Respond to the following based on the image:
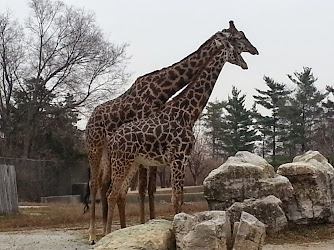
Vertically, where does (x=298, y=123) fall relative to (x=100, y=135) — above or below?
above

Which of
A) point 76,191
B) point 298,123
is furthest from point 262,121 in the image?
point 76,191

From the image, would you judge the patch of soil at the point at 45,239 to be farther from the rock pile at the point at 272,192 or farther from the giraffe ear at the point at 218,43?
the giraffe ear at the point at 218,43

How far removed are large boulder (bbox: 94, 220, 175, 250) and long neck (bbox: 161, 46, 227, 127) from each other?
2.03 m

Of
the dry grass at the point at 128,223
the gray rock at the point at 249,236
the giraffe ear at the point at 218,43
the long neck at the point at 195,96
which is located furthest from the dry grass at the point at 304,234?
the gray rock at the point at 249,236

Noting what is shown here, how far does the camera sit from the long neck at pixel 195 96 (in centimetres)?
816

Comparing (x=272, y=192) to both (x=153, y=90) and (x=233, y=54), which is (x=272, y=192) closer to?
(x=233, y=54)

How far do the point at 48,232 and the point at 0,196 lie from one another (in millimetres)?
4705

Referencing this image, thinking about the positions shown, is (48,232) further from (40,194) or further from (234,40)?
(40,194)

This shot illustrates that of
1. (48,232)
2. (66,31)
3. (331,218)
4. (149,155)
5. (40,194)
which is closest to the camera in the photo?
(149,155)

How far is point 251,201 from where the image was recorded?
31.4 ft

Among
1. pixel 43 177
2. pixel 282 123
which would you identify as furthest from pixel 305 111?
pixel 43 177

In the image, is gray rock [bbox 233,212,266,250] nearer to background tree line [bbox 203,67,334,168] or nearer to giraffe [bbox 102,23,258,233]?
giraffe [bbox 102,23,258,233]

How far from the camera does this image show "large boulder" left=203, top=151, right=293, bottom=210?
9.88 m

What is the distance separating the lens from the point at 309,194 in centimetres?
1032
